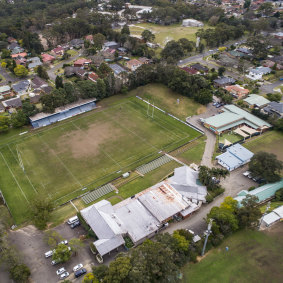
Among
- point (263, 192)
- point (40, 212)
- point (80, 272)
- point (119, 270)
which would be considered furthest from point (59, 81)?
point (263, 192)

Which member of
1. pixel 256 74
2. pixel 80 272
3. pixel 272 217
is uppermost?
pixel 272 217

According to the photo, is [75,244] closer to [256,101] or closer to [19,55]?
[256,101]

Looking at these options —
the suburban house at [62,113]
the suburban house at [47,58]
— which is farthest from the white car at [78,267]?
the suburban house at [47,58]

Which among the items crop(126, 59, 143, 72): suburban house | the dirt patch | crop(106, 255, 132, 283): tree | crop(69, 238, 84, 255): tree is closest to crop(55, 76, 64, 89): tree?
the dirt patch

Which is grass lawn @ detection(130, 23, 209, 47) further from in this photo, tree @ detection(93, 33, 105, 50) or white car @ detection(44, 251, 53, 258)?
white car @ detection(44, 251, 53, 258)

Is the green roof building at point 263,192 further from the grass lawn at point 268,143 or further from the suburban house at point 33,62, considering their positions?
the suburban house at point 33,62

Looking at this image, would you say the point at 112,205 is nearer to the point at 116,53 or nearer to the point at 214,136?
the point at 214,136
